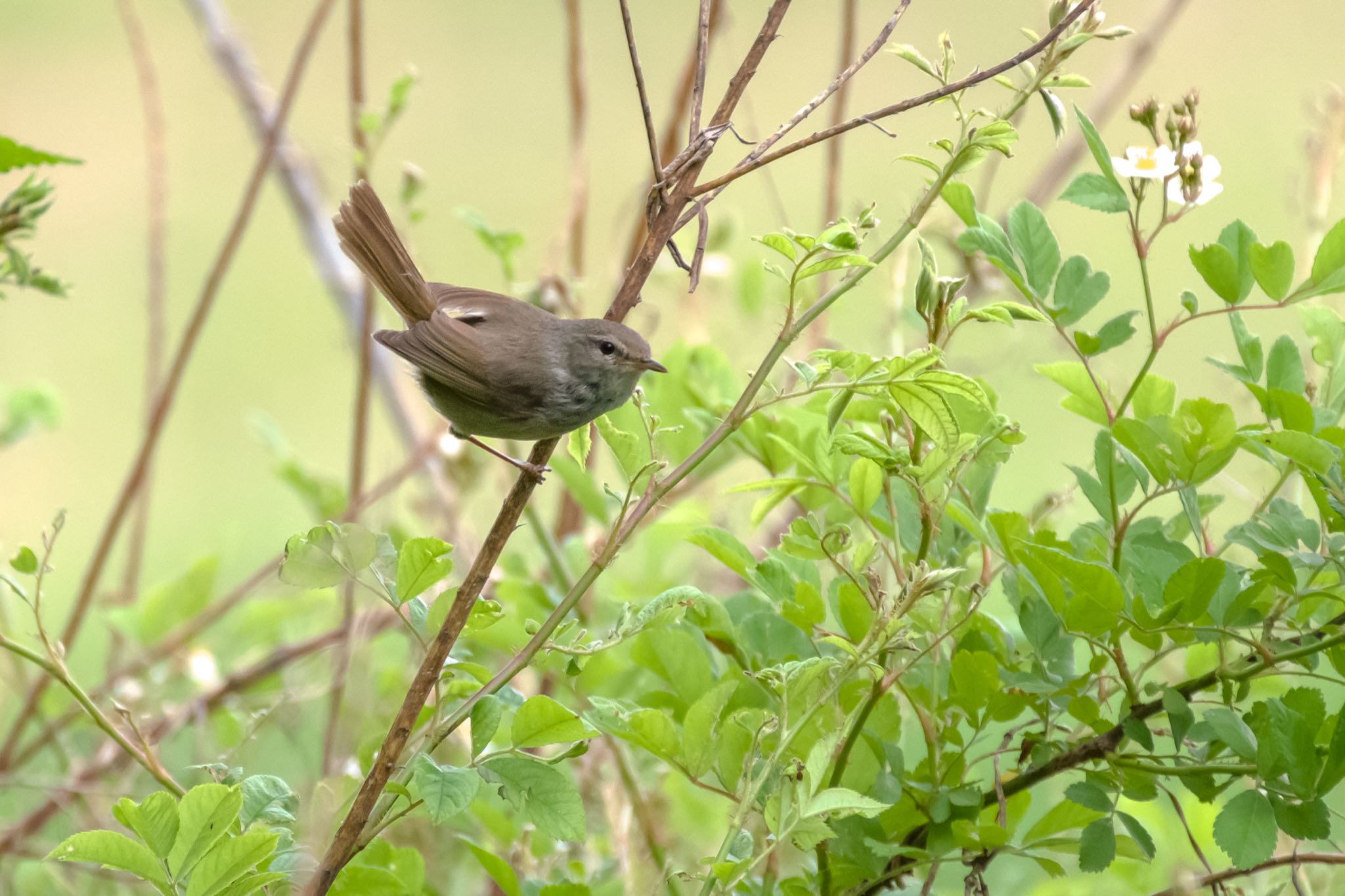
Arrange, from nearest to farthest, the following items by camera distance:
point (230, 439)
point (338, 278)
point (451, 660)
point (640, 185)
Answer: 1. point (451, 660)
2. point (640, 185)
3. point (338, 278)
4. point (230, 439)

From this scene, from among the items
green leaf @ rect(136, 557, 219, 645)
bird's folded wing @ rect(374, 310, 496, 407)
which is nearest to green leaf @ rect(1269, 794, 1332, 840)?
bird's folded wing @ rect(374, 310, 496, 407)

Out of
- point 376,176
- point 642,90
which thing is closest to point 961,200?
point 642,90

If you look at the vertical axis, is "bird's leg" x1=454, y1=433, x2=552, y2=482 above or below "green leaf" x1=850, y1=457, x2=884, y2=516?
above

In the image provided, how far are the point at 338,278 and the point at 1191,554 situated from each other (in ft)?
6.86

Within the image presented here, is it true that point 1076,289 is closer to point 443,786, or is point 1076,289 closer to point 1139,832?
point 1139,832

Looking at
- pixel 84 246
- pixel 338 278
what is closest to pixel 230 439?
pixel 84 246

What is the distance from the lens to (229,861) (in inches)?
38.9

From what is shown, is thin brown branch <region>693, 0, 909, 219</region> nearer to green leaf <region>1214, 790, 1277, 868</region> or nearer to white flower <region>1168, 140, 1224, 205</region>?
white flower <region>1168, 140, 1224, 205</region>

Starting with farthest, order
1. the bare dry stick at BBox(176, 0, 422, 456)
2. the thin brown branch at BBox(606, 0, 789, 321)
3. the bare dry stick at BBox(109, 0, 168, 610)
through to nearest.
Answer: the bare dry stick at BBox(176, 0, 422, 456) < the bare dry stick at BBox(109, 0, 168, 610) < the thin brown branch at BBox(606, 0, 789, 321)

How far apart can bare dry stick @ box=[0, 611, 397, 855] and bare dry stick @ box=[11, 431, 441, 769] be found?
0.09 m

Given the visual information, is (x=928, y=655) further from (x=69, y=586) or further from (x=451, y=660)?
(x=69, y=586)

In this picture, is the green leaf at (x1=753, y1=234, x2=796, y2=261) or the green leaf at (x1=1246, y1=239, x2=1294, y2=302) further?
the green leaf at (x1=1246, y1=239, x2=1294, y2=302)

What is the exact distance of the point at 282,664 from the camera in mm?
2287

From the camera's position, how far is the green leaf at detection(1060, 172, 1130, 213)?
122 centimetres
